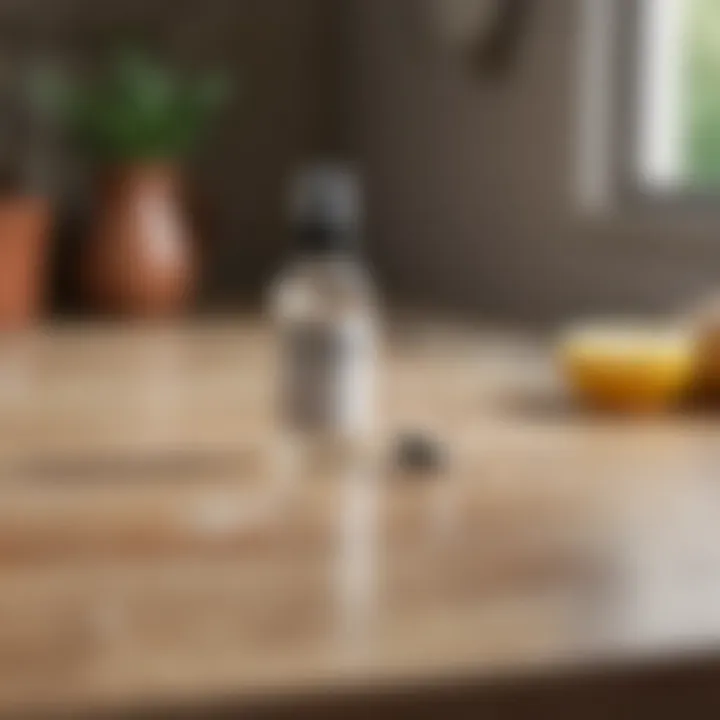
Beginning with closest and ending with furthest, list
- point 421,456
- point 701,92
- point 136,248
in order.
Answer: point 421,456 → point 701,92 → point 136,248

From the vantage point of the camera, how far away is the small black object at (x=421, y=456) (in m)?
0.96

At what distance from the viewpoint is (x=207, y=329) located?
1.58 meters

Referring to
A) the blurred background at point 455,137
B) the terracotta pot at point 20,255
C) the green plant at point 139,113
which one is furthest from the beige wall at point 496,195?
the terracotta pot at point 20,255

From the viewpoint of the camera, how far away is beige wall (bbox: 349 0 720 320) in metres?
1.51

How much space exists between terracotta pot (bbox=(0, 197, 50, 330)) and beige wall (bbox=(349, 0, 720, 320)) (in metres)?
0.44

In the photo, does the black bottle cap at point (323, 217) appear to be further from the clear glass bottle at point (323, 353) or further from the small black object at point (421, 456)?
the small black object at point (421, 456)

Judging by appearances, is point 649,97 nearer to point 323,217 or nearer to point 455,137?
point 455,137

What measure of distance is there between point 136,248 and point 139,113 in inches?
5.5

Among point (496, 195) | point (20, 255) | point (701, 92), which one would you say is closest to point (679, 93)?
point (701, 92)

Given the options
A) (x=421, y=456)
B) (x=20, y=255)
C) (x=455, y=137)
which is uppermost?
(x=455, y=137)

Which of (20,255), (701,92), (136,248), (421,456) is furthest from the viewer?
(136,248)

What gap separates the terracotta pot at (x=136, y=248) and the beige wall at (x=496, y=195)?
294 millimetres

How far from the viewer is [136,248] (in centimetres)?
175

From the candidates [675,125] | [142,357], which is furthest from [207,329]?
[675,125]
